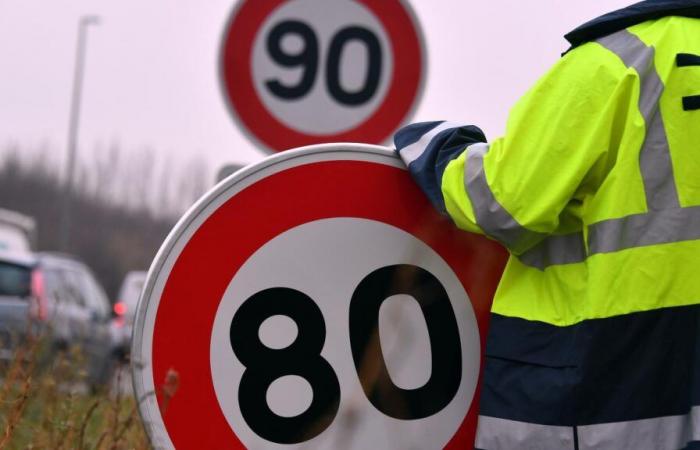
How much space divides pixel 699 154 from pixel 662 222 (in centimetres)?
14

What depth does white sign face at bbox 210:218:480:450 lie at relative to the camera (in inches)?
99.3

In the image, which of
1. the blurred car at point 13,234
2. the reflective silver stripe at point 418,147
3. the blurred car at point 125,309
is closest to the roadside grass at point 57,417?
the reflective silver stripe at point 418,147

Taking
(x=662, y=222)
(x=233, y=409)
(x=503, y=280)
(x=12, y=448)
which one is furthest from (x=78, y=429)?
(x=662, y=222)

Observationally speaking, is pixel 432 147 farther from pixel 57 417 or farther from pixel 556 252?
pixel 57 417

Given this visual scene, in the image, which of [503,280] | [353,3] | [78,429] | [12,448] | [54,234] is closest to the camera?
[503,280]

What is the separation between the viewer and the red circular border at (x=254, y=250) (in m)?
2.49

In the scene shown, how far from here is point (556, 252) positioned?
261 centimetres

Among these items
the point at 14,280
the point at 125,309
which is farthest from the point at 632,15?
the point at 125,309

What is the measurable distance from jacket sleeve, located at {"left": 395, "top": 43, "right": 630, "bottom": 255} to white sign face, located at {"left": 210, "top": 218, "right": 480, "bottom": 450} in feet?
0.53

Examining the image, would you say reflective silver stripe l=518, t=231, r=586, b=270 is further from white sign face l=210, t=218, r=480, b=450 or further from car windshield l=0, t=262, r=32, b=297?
car windshield l=0, t=262, r=32, b=297

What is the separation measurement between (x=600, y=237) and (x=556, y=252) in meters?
0.12

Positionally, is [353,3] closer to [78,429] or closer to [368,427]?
[78,429]

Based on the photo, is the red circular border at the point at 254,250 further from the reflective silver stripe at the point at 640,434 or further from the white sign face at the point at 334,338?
the reflective silver stripe at the point at 640,434

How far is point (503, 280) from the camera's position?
8.66ft
